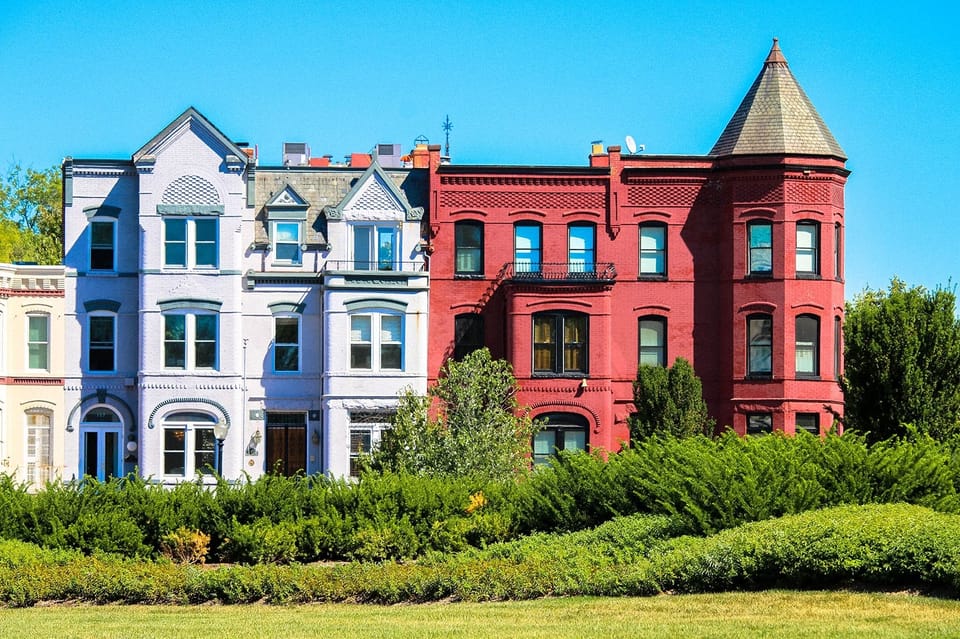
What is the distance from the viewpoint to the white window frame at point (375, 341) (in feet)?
141

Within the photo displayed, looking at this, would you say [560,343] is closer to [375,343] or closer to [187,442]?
[375,343]

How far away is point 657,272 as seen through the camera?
44594 millimetres

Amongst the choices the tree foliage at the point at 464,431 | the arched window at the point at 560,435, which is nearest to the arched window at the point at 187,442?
the tree foliage at the point at 464,431

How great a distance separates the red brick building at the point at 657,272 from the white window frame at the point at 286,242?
397 centimetres

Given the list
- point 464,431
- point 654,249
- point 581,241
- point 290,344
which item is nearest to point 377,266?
point 290,344

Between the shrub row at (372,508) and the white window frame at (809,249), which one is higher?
the white window frame at (809,249)

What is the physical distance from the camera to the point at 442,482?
29.9 metres

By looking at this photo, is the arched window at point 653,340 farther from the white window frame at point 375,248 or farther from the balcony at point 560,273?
the white window frame at point 375,248

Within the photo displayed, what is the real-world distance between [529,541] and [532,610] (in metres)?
5.88

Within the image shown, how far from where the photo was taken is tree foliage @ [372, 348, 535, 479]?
33969mm

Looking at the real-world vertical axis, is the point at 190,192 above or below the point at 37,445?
above

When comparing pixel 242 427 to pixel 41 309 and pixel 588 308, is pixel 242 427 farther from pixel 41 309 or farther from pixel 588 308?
pixel 588 308

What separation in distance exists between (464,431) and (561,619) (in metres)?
15.0

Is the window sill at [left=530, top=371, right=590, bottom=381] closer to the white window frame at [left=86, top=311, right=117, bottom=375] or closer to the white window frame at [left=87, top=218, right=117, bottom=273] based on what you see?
the white window frame at [left=86, top=311, right=117, bottom=375]
